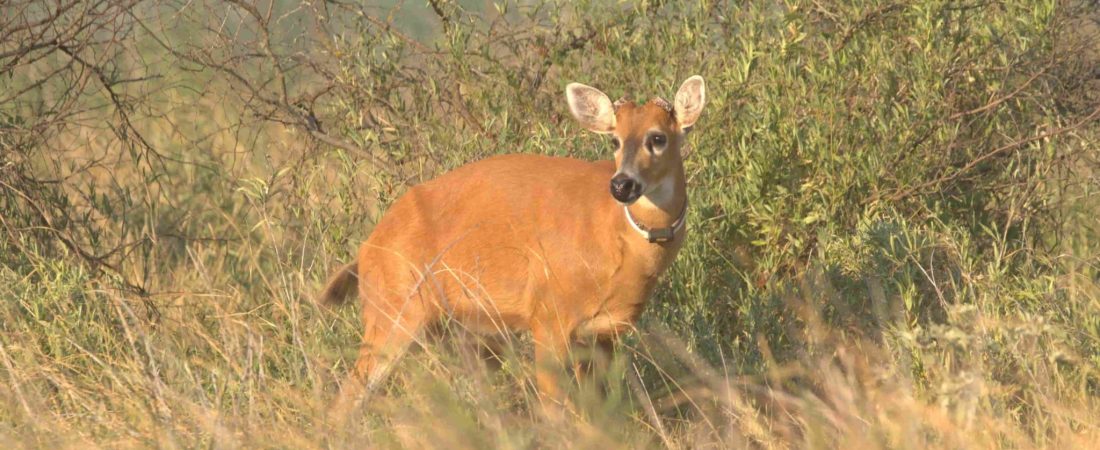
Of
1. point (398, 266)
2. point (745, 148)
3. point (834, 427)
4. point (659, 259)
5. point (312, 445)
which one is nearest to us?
point (312, 445)

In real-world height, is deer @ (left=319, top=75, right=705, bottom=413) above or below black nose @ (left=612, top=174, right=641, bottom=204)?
below

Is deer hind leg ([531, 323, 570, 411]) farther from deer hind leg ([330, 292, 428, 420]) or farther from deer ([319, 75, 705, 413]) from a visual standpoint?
deer hind leg ([330, 292, 428, 420])

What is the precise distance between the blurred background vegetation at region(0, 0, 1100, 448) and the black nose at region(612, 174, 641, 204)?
2.43 ft

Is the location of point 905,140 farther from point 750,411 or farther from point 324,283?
point 324,283

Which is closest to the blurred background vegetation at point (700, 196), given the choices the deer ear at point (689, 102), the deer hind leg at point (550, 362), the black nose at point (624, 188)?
the deer hind leg at point (550, 362)

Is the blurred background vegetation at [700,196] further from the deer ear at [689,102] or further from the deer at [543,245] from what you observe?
the deer ear at [689,102]

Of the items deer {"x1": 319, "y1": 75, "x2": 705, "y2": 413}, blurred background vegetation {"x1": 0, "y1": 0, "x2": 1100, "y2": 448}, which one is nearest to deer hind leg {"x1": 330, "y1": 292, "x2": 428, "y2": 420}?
deer {"x1": 319, "y1": 75, "x2": 705, "y2": 413}

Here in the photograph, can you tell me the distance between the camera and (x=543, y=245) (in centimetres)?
639

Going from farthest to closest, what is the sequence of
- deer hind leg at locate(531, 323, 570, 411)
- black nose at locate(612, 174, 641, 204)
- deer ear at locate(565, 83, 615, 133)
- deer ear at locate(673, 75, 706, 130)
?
1. deer ear at locate(565, 83, 615, 133)
2. deer ear at locate(673, 75, 706, 130)
3. deer hind leg at locate(531, 323, 570, 411)
4. black nose at locate(612, 174, 641, 204)

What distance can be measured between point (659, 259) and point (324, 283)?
6.43 feet

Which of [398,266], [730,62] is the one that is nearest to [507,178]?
[398,266]

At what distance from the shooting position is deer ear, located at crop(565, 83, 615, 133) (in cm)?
641

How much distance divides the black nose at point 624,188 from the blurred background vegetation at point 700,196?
2.43ft

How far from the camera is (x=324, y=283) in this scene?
7207 millimetres
